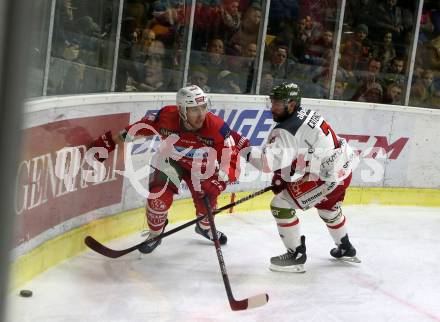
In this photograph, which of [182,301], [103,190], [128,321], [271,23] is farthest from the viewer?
[271,23]

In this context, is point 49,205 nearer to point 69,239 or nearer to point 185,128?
point 69,239

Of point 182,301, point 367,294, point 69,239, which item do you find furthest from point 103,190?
point 367,294

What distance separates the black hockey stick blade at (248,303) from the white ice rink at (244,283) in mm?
41

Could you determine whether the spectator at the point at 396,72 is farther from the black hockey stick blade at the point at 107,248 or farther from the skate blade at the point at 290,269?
the black hockey stick blade at the point at 107,248

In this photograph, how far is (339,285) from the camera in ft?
11.5

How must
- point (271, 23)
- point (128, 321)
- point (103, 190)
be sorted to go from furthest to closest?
point (271, 23) → point (103, 190) → point (128, 321)

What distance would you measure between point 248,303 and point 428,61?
385cm

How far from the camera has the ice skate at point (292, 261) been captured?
3.61 meters

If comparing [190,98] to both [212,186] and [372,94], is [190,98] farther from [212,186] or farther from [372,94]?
[372,94]

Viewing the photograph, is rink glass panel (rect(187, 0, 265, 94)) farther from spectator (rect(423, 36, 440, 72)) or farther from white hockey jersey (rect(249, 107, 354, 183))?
spectator (rect(423, 36, 440, 72))

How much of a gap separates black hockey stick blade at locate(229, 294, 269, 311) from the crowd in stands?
1233 millimetres

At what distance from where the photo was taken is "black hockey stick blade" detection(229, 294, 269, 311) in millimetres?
2908

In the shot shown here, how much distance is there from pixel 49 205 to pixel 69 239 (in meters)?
0.31

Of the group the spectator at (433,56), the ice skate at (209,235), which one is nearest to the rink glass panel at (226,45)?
the ice skate at (209,235)
